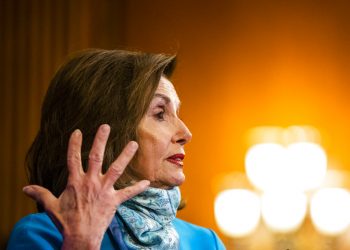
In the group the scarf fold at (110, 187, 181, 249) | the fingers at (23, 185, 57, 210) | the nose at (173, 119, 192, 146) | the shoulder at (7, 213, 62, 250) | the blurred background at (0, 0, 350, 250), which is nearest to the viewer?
the fingers at (23, 185, 57, 210)

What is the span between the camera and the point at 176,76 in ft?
11.9

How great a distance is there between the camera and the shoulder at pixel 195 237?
5.13 ft

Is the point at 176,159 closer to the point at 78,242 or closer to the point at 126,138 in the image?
the point at 126,138

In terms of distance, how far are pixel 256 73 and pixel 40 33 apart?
1133 millimetres

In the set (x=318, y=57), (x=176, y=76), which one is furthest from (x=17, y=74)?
(x=318, y=57)

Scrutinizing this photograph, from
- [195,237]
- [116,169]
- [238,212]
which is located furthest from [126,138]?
[238,212]

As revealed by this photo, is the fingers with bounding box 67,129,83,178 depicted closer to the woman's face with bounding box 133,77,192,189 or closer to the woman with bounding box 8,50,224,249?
the woman with bounding box 8,50,224,249

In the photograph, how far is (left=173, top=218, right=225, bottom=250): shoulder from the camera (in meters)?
1.56

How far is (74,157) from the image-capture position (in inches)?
42.4

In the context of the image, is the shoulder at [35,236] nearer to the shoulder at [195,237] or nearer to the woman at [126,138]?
the woman at [126,138]

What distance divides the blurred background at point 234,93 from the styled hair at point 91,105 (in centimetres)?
162

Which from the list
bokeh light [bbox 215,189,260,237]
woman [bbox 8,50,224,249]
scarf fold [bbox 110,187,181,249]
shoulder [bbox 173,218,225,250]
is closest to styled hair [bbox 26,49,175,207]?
woman [bbox 8,50,224,249]

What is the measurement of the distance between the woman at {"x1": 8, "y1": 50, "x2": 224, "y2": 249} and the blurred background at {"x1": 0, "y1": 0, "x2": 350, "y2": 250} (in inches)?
64.2

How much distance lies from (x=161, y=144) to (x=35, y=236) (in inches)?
13.8
